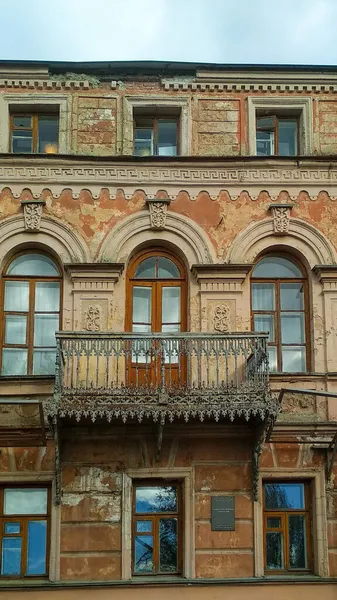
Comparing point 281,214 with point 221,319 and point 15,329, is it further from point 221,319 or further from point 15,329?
point 15,329

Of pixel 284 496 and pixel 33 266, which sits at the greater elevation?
pixel 33 266

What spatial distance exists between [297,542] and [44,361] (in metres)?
5.05

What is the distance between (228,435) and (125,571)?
2671mm

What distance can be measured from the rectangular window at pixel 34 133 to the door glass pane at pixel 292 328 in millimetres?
5003

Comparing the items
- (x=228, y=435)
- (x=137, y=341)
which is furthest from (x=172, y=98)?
(x=228, y=435)

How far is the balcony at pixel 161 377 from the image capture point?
16141 millimetres

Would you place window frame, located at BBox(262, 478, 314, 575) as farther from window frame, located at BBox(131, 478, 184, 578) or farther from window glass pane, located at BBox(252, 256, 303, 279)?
window glass pane, located at BBox(252, 256, 303, 279)

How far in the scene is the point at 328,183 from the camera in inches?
729

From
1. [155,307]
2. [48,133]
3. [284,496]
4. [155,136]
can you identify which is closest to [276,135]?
[155,136]

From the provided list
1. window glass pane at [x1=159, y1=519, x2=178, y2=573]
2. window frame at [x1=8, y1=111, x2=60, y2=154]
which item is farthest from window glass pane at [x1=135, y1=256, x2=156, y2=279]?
window glass pane at [x1=159, y1=519, x2=178, y2=573]

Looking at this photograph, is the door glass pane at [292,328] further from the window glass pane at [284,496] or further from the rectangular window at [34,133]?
the rectangular window at [34,133]

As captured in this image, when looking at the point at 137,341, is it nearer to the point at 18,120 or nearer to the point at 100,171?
the point at 100,171

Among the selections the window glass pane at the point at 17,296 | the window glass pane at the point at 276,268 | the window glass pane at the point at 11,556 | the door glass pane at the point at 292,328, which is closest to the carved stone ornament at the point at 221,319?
the window glass pane at the point at 276,268

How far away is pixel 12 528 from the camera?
1689 centimetres
